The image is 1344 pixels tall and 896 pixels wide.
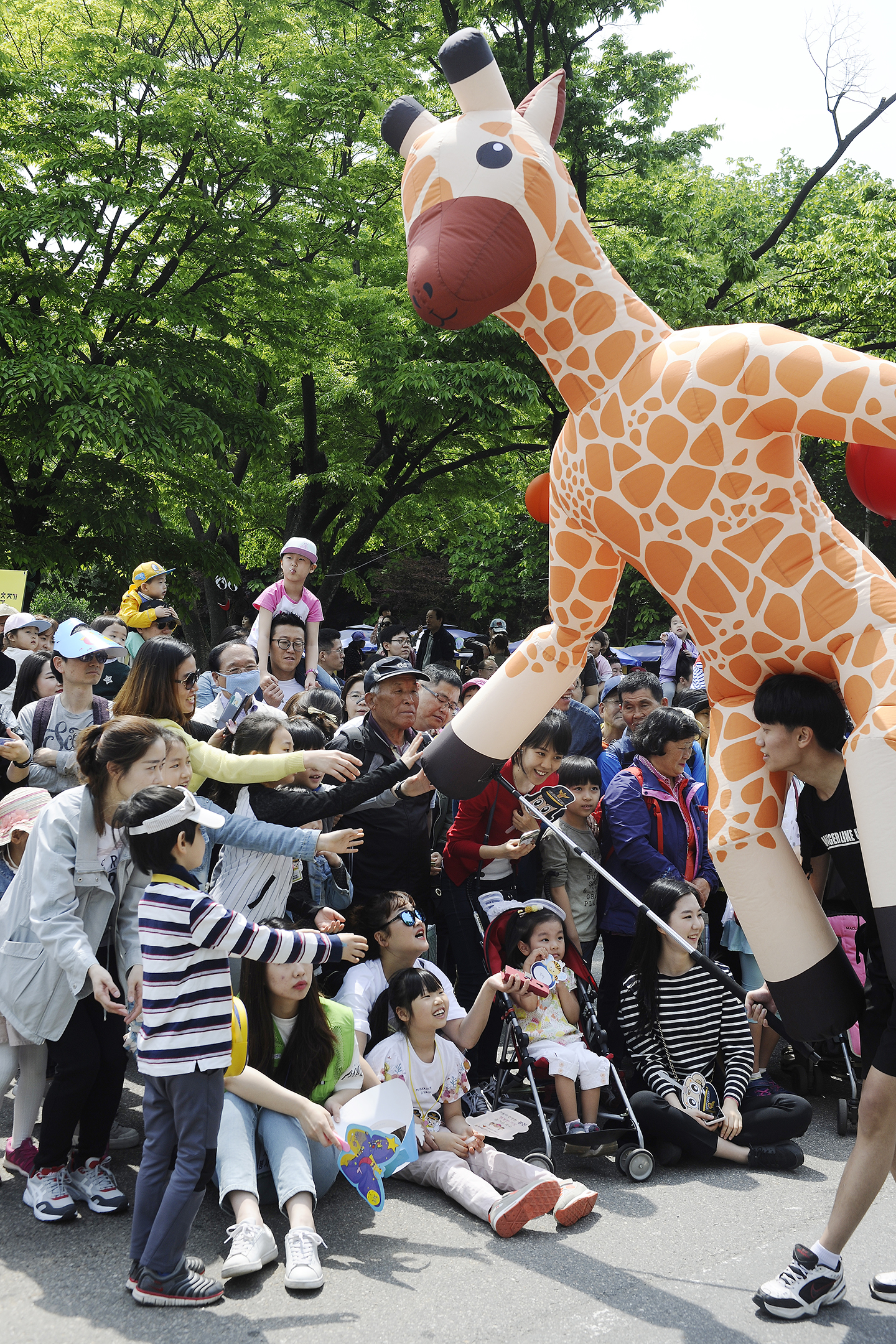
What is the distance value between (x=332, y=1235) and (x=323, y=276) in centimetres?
1047

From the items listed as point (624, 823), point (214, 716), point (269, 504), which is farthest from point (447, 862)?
point (269, 504)

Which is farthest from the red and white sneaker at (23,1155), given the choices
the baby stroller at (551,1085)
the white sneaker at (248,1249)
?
the baby stroller at (551,1085)

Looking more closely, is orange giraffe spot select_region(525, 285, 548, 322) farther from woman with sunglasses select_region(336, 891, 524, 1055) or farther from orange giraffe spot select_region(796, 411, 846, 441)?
woman with sunglasses select_region(336, 891, 524, 1055)

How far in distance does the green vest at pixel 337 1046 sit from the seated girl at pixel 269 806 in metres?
0.45

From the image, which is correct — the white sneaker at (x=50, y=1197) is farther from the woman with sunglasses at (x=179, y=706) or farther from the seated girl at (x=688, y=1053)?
the seated girl at (x=688, y=1053)

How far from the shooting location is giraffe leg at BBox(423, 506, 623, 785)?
3418 millimetres

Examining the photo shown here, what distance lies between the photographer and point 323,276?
11.8 meters

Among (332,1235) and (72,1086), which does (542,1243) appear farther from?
(72,1086)

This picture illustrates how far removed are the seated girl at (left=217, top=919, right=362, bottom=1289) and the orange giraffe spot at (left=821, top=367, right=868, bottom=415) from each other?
2.51 meters

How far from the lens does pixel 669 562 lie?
121 inches

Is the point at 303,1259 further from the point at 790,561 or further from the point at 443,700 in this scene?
the point at 443,700

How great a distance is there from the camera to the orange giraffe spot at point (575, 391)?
3217 mm

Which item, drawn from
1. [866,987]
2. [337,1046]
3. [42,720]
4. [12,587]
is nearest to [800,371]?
[866,987]

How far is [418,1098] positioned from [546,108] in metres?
3.53
